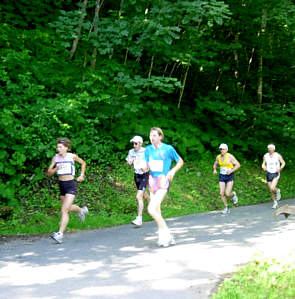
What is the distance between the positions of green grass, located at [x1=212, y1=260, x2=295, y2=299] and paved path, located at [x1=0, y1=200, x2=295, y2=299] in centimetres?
26

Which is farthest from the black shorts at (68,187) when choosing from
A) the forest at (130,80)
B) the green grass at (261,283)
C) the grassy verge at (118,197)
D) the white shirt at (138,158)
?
the green grass at (261,283)

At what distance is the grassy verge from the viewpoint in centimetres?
996

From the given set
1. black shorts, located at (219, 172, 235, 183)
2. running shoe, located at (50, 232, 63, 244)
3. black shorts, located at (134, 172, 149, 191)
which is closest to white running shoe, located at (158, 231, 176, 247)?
running shoe, located at (50, 232, 63, 244)

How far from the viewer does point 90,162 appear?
14.4 metres

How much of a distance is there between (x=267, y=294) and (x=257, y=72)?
17886mm

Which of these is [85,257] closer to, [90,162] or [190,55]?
[90,162]

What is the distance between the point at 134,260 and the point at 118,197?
598 centimetres

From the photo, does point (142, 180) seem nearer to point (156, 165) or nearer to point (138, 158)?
point (138, 158)

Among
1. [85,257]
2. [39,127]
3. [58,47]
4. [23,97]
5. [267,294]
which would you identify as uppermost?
[58,47]

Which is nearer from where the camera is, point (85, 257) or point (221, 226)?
point (85, 257)

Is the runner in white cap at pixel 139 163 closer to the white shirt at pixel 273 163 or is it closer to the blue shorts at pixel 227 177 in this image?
the blue shorts at pixel 227 177

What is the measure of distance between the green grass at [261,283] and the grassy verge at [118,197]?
4.96m

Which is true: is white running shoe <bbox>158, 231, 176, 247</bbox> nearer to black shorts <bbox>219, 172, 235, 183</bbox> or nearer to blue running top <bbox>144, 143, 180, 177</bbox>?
blue running top <bbox>144, 143, 180, 177</bbox>

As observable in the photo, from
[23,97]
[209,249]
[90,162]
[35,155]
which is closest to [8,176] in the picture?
[35,155]
